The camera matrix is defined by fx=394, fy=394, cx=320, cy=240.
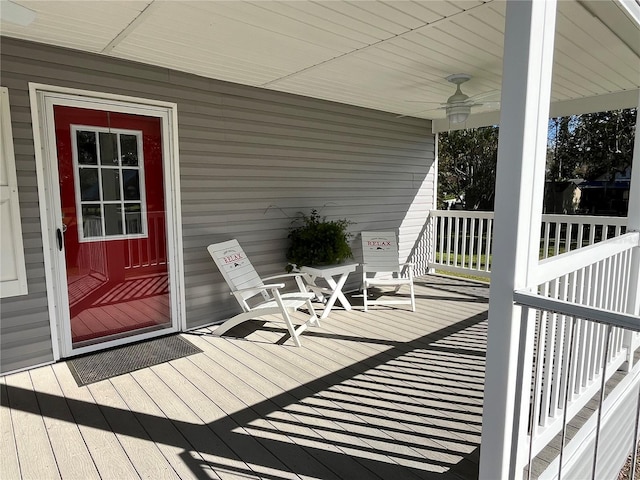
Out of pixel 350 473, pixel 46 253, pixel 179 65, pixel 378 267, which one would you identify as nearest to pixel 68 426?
pixel 46 253

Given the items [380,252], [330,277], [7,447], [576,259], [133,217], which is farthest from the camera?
[380,252]

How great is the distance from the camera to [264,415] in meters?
2.44

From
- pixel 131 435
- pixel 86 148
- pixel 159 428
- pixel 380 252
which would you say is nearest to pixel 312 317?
pixel 380 252

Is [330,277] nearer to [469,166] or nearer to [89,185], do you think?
[89,185]

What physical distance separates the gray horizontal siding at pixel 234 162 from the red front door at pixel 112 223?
0.73 ft

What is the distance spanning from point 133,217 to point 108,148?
63 cm

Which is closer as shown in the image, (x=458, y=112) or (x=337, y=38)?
(x=337, y=38)

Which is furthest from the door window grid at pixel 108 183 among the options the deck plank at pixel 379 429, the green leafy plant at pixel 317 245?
the deck plank at pixel 379 429

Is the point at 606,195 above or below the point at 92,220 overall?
above

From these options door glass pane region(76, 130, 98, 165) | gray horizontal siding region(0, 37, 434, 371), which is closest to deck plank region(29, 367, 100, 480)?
gray horizontal siding region(0, 37, 434, 371)

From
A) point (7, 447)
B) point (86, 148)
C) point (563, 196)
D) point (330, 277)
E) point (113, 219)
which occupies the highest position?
point (86, 148)

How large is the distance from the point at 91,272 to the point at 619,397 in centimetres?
406

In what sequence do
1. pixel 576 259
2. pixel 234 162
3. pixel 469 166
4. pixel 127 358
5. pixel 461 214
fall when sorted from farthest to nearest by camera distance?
pixel 469 166
pixel 461 214
pixel 234 162
pixel 127 358
pixel 576 259

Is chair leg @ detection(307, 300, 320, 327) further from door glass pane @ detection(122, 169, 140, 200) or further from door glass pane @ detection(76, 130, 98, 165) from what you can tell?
door glass pane @ detection(76, 130, 98, 165)
